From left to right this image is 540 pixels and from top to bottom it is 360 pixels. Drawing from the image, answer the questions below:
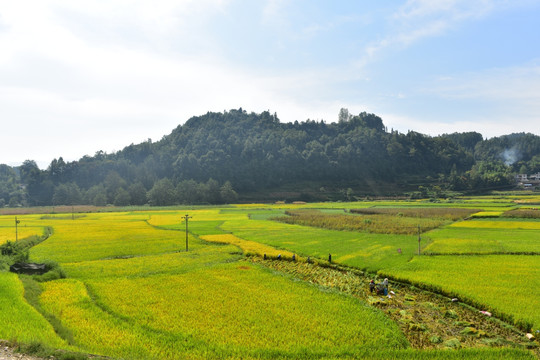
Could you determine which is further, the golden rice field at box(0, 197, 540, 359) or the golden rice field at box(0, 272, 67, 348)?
the golden rice field at box(0, 197, 540, 359)

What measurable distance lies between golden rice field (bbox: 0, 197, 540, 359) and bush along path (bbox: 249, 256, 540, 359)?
0.71 meters

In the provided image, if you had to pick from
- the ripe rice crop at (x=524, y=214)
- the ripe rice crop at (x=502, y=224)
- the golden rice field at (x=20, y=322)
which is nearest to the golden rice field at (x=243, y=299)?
the golden rice field at (x=20, y=322)

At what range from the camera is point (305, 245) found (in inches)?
1345

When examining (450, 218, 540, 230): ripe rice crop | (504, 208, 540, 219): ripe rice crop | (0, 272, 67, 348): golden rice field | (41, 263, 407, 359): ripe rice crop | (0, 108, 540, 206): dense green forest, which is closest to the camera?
(0, 272, 67, 348): golden rice field

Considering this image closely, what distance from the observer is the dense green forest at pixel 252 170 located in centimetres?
12212

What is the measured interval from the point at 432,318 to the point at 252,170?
407 feet

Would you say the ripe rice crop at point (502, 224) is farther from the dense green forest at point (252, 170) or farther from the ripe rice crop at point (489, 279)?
the dense green forest at point (252, 170)

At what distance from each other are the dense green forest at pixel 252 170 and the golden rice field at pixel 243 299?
3402 inches

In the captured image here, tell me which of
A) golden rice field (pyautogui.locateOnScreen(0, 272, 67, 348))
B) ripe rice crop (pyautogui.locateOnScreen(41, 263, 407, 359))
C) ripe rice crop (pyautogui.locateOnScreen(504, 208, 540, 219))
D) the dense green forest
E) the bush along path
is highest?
the dense green forest

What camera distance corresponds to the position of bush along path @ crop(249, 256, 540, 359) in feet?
45.0

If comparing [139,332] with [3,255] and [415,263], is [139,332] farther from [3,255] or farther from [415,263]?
[415,263]

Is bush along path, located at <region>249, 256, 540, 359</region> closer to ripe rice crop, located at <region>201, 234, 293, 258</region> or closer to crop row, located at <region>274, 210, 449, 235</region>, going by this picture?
ripe rice crop, located at <region>201, 234, 293, 258</region>

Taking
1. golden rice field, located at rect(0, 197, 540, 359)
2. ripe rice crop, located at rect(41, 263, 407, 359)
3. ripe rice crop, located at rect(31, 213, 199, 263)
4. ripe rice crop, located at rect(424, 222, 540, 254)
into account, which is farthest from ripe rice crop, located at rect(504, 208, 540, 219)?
ripe rice crop, located at rect(31, 213, 199, 263)

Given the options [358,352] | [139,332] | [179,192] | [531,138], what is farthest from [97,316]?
[531,138]
